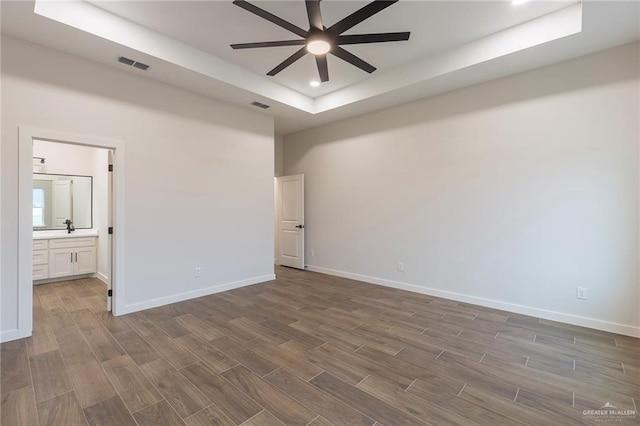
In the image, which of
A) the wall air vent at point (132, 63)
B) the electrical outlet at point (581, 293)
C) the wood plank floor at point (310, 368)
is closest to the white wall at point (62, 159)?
the wood plank floor at point (310, 368)

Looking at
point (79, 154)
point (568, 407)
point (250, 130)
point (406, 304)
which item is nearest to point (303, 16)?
point (250, 130)

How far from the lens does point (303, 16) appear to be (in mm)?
3119

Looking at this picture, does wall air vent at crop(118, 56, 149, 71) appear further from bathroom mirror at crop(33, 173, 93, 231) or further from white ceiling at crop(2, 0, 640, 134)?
bathroom mirror at crop(33, 173, 93, 231)

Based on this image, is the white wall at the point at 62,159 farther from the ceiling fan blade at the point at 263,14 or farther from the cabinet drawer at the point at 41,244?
the ceiling fan blade at the point at 263,14

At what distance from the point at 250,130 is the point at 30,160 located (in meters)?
2.94

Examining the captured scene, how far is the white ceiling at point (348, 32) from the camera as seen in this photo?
2891 millimetres

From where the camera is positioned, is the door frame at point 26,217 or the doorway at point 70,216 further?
the doorway at point 70,216

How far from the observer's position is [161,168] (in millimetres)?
4051

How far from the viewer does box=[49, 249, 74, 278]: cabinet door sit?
5086 millimetres

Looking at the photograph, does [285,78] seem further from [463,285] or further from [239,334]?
[463,285]

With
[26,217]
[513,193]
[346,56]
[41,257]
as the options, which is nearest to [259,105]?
[346,56]

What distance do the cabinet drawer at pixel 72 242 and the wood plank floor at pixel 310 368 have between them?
1740mm

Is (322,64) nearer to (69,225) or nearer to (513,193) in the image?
(513,193)

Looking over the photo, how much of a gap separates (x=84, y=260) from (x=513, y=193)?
7304 millimetres
